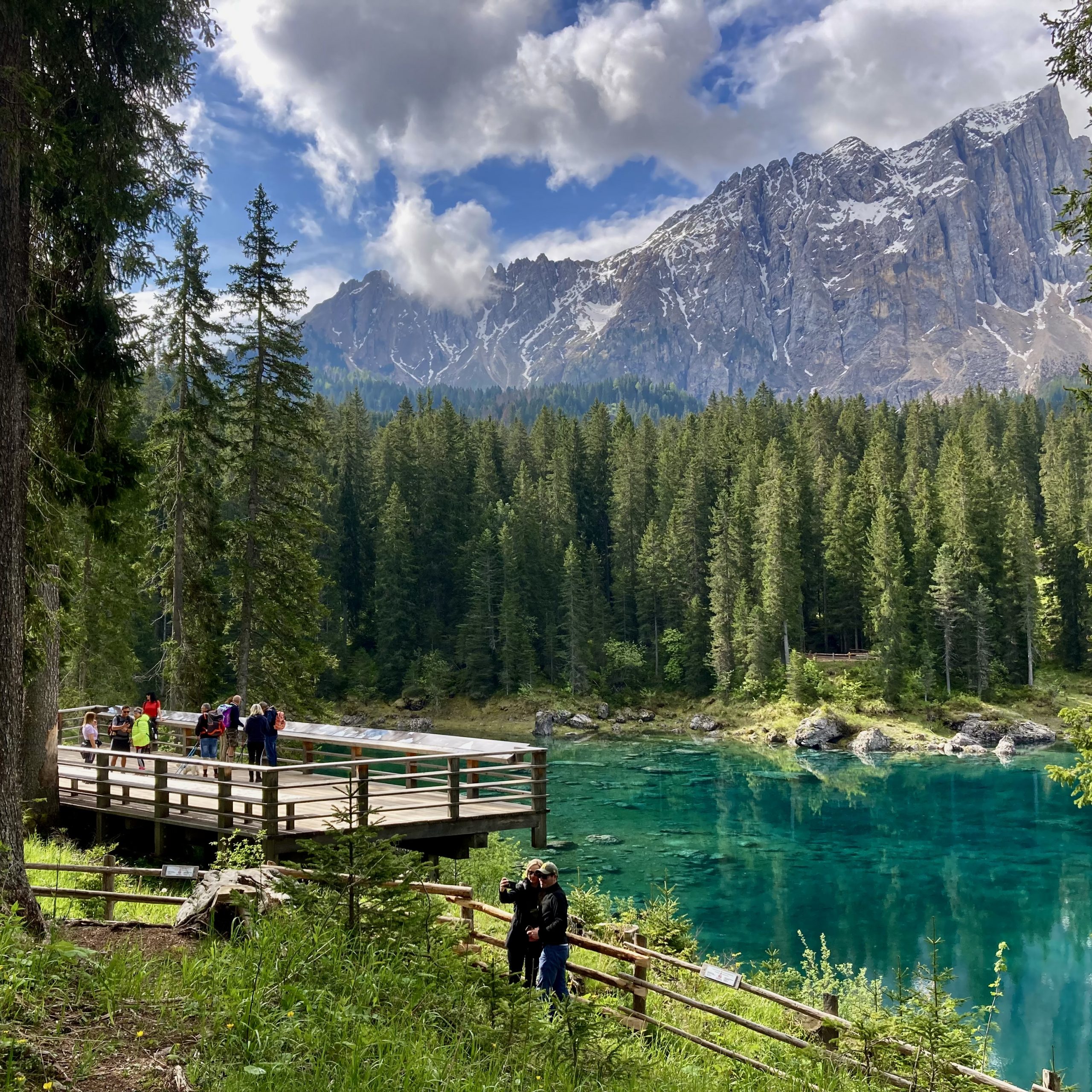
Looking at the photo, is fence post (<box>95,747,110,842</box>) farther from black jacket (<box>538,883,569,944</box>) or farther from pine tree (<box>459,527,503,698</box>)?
pine tree (<box>459,527,503,698</box>)

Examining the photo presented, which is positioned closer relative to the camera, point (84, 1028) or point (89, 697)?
point (84, 1028)

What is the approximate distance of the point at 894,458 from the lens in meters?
77.9

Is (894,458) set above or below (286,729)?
above

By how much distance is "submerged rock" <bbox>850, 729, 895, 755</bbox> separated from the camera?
2084 inches

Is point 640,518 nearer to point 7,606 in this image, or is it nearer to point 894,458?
point 894,458

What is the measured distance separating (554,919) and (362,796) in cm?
244

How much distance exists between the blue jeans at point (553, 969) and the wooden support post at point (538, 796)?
454 centimetres

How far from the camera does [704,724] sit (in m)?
61.6

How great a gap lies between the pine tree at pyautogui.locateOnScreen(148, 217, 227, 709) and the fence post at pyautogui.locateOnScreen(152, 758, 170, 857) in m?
9.49

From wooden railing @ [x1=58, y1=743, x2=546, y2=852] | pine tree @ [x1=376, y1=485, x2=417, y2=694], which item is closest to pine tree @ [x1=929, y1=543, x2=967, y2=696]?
pine tree @ [x1=376, y1=485, x2=417, y2=694]

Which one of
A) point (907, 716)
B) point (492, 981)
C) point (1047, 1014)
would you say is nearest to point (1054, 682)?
point (907, 716)

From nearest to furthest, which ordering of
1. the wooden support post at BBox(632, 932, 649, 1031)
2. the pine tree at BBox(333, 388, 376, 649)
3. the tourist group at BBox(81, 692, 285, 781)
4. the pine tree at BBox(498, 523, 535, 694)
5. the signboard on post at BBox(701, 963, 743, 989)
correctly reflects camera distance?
the signboard on post at BBox(701, 963, 743, 989) → the wooden support post at BBox(632, 932, 649, 1031) → the tourist group at BBox(81, 692, 285, 781) → the pine tree at BBox(498, 523, 535, 694) → the pine tree at BBox(333, 388, 376, 649)

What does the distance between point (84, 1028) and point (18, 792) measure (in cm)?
373

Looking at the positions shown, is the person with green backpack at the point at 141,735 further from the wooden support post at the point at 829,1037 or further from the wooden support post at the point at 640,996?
the wooden support post at the point at 829,1037
